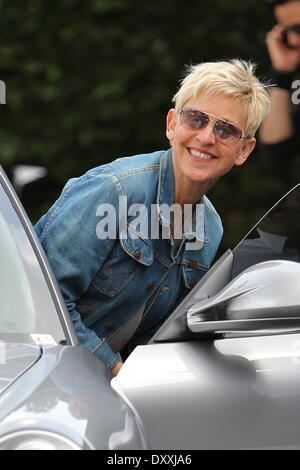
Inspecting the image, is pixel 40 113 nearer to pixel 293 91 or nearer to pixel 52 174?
pixel 52 174

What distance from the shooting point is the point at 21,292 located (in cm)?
218

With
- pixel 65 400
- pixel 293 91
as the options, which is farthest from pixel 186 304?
pixel 293 91

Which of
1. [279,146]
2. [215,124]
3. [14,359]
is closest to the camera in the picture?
[14,359]

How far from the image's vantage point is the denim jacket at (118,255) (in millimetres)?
2445

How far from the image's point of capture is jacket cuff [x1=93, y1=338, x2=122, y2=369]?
2396 millimetres

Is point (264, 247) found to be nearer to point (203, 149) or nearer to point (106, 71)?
point (203, 149)

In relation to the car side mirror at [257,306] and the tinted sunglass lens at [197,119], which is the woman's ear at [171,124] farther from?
the car side mirror at [257,306]

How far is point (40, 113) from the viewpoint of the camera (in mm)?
7785

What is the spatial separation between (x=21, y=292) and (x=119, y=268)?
393 mm

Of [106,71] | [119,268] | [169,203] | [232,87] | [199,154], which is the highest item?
[106,71]

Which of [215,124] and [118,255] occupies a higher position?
[215,124]

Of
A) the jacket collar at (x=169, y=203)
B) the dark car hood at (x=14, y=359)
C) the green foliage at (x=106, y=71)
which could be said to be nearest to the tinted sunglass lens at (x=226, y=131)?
the jacket collar at (x=169, y=203)

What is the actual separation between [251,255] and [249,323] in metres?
0.39

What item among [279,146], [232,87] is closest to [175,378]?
[232,87]
